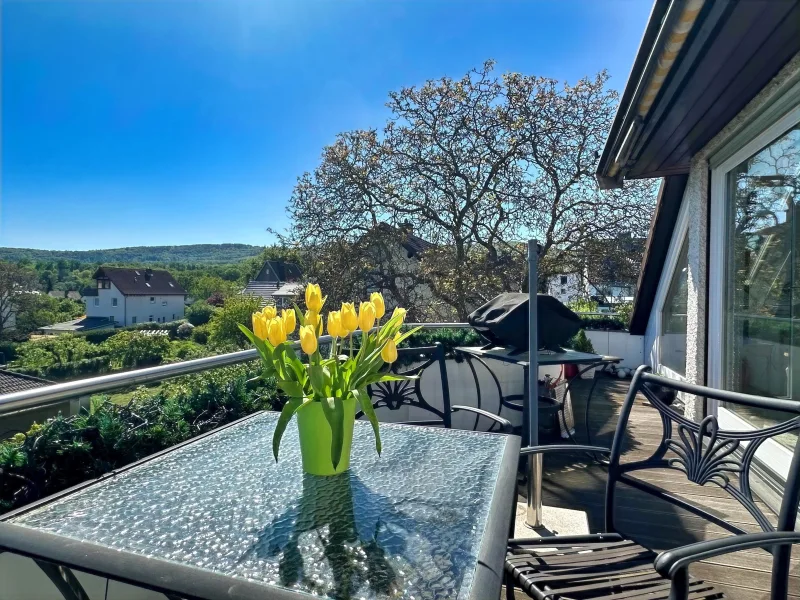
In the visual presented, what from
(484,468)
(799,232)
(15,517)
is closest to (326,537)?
(484,468)

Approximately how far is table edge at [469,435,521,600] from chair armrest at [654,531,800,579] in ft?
0.90

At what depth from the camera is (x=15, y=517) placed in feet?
3.34

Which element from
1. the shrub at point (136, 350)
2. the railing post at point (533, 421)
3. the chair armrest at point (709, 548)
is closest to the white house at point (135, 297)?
the shrub at point (136, 350)

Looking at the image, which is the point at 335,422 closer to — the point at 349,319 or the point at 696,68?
the point at 349,319

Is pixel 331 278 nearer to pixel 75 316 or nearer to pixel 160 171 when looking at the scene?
pixel 160 171

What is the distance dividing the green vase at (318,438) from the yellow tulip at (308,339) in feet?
0.56

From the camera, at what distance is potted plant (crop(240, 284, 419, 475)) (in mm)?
1187

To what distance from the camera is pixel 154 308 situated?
187ft

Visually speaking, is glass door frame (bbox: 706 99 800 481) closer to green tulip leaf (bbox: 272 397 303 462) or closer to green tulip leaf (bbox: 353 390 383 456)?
green tulip leaf (bbox: 353 390 383 456)

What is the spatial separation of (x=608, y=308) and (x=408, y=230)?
12.7 feet

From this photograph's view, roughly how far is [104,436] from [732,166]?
3816mm

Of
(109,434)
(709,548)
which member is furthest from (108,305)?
(709,548)

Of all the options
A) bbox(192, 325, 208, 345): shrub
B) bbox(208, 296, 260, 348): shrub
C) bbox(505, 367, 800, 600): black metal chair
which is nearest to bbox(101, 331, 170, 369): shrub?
bbox(208, 296, 260, 348): shrub

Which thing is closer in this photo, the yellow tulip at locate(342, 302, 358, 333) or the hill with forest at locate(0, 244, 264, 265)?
the yellow tulip at locate(342, 302, 358, 333)
